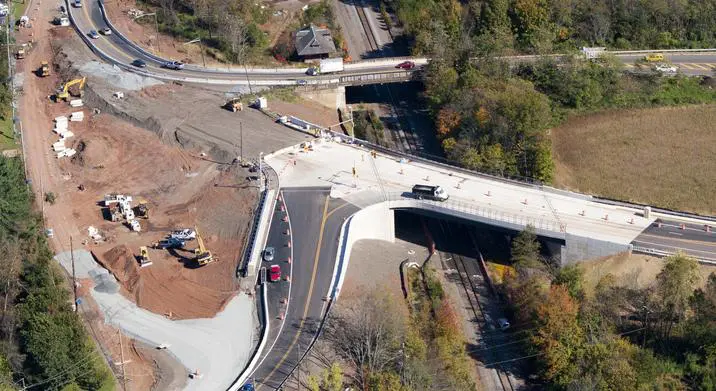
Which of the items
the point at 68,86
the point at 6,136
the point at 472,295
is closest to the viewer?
the point at 472,295

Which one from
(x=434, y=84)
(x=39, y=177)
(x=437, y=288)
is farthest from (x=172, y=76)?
(x=437, y=288)

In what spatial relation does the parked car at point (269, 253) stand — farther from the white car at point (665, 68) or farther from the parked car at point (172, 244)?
the white car at point (665, 68)

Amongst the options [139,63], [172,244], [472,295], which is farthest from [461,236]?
[139,63]

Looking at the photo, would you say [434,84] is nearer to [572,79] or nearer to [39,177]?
[572,79]

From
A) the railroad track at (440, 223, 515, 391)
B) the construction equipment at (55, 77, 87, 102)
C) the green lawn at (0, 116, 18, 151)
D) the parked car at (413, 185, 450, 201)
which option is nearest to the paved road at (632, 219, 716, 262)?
the railroad track at (440, 223, 515, 391)

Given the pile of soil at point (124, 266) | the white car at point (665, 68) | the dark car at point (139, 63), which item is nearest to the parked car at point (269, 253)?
the pile of soil at point (124, 266)

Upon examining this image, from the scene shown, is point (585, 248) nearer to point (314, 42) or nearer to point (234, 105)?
point (234, 105)
